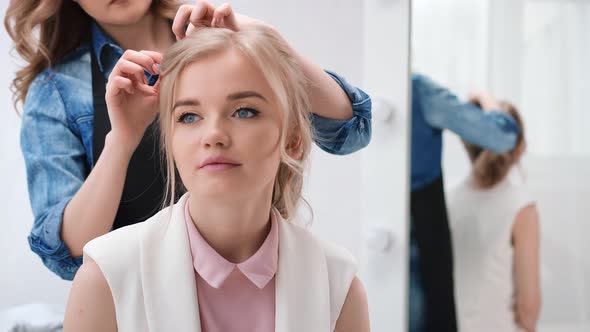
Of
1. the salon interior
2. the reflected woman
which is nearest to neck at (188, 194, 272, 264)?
the salon interior

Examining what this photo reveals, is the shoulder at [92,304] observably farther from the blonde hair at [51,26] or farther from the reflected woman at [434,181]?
the reflected woman at [434,181]

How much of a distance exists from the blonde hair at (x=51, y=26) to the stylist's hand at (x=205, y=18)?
189 mm

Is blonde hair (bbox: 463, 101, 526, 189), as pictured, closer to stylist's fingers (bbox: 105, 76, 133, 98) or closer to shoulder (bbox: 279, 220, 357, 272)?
shoulder (bbox: 279, 220, 357, 272)

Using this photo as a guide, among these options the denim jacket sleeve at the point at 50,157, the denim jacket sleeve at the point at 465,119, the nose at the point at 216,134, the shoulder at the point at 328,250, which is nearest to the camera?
the nose at the point at 216,134

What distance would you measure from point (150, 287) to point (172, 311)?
4 centimetres

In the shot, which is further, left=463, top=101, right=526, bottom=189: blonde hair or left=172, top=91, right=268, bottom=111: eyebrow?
left=463, top=101, right=526, bottom=189: blonde hair

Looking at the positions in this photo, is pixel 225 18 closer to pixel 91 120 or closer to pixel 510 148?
pixel 91 120

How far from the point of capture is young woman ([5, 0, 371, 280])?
864 millimetres

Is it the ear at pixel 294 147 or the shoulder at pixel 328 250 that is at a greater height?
the ear at pixel 294 147

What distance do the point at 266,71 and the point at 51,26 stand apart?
1.45ft

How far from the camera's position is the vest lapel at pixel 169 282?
2.42ft

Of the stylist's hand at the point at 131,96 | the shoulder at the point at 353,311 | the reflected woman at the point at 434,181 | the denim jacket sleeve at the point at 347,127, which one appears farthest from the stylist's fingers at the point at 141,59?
the reflected woman at the point at 434,181

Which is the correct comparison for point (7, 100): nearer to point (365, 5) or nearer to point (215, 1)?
point (215, 1)

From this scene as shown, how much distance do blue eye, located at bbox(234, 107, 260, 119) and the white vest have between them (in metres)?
0.15
